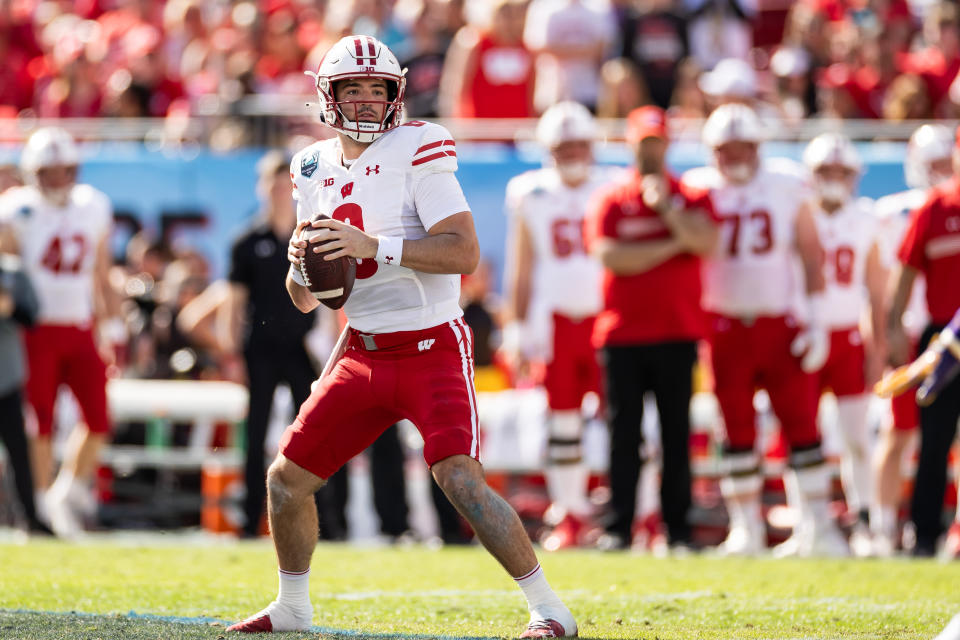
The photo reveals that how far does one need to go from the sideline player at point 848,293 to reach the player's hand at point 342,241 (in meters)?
4.74

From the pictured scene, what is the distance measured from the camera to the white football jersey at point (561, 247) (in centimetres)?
933

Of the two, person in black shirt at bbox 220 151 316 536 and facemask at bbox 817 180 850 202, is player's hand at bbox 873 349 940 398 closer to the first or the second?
facemask at bbox 817 180 850 202

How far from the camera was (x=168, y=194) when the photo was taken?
12.3 m

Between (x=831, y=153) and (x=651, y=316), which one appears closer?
(x=651, y=316)

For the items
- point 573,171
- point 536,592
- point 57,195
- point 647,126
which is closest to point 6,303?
point 57,195

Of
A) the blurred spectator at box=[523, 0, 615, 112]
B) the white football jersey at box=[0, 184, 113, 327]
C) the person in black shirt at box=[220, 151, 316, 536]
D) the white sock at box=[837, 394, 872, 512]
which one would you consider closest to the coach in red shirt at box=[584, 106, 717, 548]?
the white sock at box=[837, 394, 872, 512]

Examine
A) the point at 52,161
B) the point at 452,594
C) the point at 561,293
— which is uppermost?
the point at 52,161

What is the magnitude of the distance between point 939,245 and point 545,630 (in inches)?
163

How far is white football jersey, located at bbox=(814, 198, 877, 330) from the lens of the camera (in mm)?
9117

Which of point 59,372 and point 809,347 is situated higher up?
point 809,347

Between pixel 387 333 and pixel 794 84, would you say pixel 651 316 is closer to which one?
pixel 387 333

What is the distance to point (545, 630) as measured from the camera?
4953mm

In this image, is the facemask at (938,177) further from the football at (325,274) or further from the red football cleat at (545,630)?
the football at (325,274)

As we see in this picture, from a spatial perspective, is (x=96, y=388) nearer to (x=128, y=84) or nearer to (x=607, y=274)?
(x=607, y=274)
